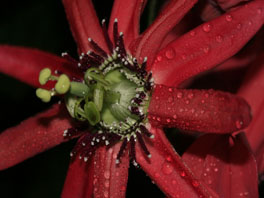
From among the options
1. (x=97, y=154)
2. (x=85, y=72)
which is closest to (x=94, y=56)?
(x=85, y=72)

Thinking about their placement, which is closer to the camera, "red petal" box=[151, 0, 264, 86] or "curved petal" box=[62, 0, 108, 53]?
"red petal" box=[151, 0, 264, 86]

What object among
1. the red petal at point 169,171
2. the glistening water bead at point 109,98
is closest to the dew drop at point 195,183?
the red petal at point 169,171

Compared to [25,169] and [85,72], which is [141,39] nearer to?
[85,72]

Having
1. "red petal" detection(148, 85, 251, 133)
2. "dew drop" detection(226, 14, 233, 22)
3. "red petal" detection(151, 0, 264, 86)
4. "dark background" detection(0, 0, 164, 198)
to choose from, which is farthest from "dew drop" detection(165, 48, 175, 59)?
"dark background" detection(0, 0, 164, 198)

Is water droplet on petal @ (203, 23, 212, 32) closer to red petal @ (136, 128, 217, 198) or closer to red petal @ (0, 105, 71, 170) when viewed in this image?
red petal @ (136, 128, 217, 198)

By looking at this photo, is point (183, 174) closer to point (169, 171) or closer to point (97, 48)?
point (169, 171)

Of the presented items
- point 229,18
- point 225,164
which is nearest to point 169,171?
point 225,164

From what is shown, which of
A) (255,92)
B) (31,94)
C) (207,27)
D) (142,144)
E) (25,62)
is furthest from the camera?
(31,94)
